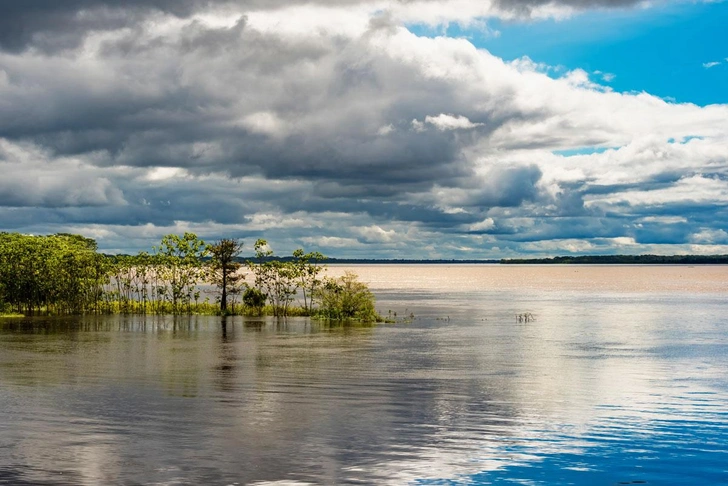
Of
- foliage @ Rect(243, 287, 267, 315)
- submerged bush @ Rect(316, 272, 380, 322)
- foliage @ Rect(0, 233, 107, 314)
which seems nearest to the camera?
submerged bush @ Rect(316, 272, 380, 322)

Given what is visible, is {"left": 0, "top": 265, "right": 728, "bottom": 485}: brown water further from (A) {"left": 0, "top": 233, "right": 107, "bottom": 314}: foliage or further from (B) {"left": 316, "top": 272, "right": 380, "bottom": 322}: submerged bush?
(A) {"left": 0, "top": 233, "right": 107, "bottom": 314}: foliage

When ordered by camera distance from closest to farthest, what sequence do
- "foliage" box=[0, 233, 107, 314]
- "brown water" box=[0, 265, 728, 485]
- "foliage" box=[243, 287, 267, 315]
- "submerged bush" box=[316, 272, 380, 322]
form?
"brown water" box=[0, 265, 728, 485] → "submerged bush" box=[316, 272, 380, 322] → "foliage" box=[0, 233, 107, 314] → "foliage" box=[243, 287, 267, 315]

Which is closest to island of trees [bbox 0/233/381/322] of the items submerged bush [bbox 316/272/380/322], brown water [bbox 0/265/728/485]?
submerged bush [bbox 316/272/380/322]

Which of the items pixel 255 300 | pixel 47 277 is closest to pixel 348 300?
pixel 255 300

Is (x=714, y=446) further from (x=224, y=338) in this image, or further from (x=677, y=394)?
(x=224, y=338)

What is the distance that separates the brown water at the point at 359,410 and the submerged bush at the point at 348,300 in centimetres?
2536

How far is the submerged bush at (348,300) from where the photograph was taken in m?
103

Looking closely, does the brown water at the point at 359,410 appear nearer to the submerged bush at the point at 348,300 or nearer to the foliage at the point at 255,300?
the submerged bush at the point at 348,300

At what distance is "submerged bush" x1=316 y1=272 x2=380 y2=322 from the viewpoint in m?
103

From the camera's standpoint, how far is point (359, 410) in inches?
1409

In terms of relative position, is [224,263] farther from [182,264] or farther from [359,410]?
[359,410]

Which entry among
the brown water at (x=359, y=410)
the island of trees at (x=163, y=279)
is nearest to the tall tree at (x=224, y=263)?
the island of trees at (x=163, y=279)

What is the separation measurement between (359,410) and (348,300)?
6743cm

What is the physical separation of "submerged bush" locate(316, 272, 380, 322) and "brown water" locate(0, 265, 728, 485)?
83.2 feet
